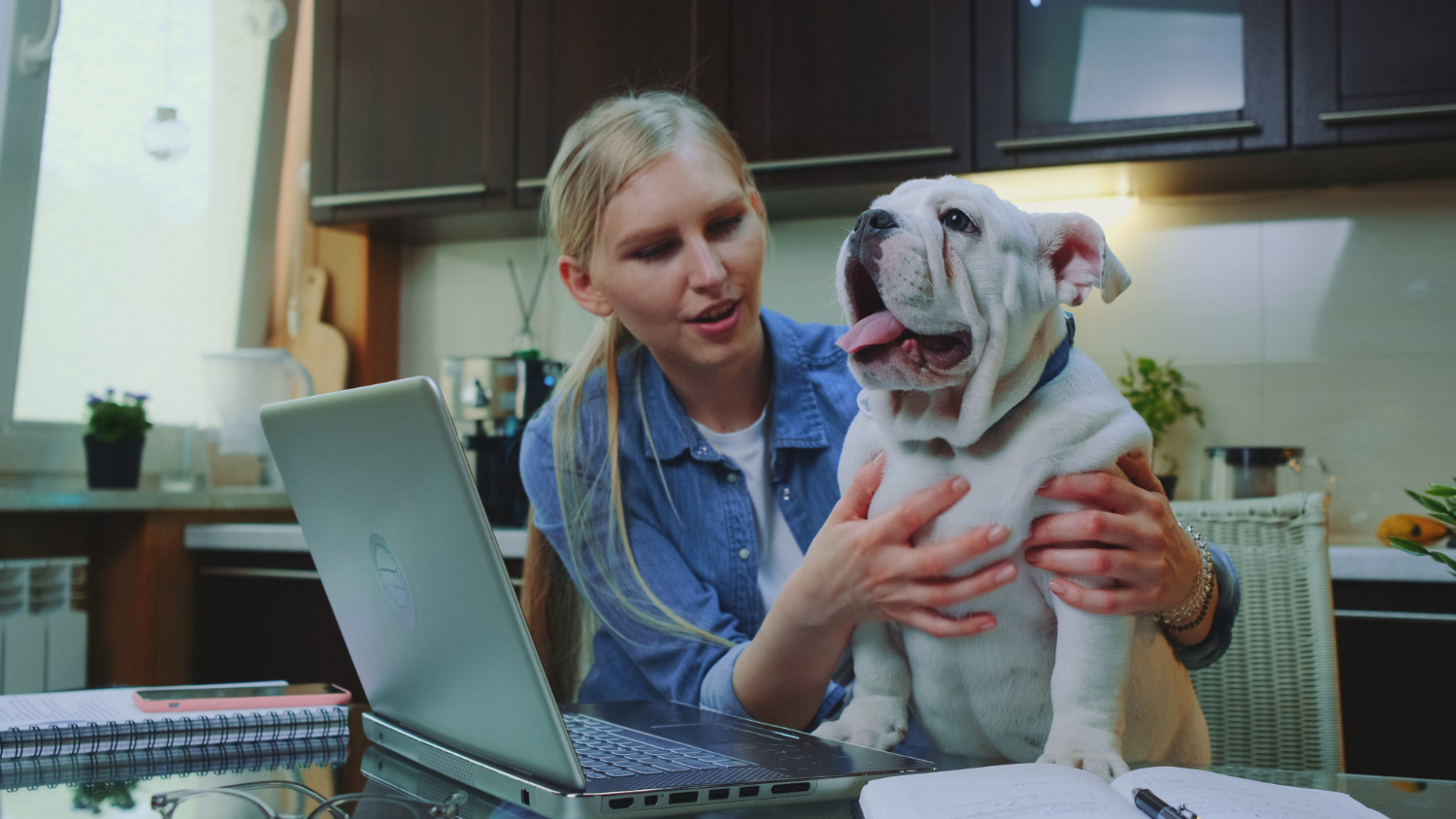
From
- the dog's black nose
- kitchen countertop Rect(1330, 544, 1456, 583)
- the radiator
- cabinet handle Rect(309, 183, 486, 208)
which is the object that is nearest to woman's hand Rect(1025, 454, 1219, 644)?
the dog's black nose

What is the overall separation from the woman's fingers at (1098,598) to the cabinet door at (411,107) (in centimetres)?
216

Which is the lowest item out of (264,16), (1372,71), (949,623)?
(949,623)

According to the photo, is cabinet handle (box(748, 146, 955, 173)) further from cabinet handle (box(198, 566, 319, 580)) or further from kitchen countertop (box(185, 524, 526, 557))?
Result: cabinet handle (box(198, 566, 319, 580))

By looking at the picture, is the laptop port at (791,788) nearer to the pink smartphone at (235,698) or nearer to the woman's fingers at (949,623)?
the woman's fingers at (949,623)

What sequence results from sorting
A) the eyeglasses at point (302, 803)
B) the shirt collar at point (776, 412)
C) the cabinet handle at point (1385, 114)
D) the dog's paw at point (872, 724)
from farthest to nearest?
the cabinet handle at point (1385, 114) → the shirt collar at point (776, 412) → the dog's paw at point (872, 724) → the eyeglasses at point (302, 803)

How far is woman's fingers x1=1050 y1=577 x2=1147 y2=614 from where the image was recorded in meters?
0.77

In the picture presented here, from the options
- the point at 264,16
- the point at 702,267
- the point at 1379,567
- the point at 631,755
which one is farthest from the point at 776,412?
the point at 264,16

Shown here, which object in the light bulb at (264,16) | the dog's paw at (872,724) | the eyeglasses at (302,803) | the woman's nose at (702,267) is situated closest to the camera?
the eyeglasses at (302,803)

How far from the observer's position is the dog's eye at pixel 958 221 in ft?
2.74

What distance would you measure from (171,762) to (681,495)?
65 centimetres

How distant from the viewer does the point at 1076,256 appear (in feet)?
2.73

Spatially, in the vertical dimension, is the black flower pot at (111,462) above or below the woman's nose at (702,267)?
below

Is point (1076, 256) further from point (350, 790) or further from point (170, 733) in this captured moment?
point (170, 733)

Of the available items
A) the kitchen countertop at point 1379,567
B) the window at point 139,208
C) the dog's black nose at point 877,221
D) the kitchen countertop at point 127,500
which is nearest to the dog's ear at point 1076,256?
the dog's black nose at point 877,221
